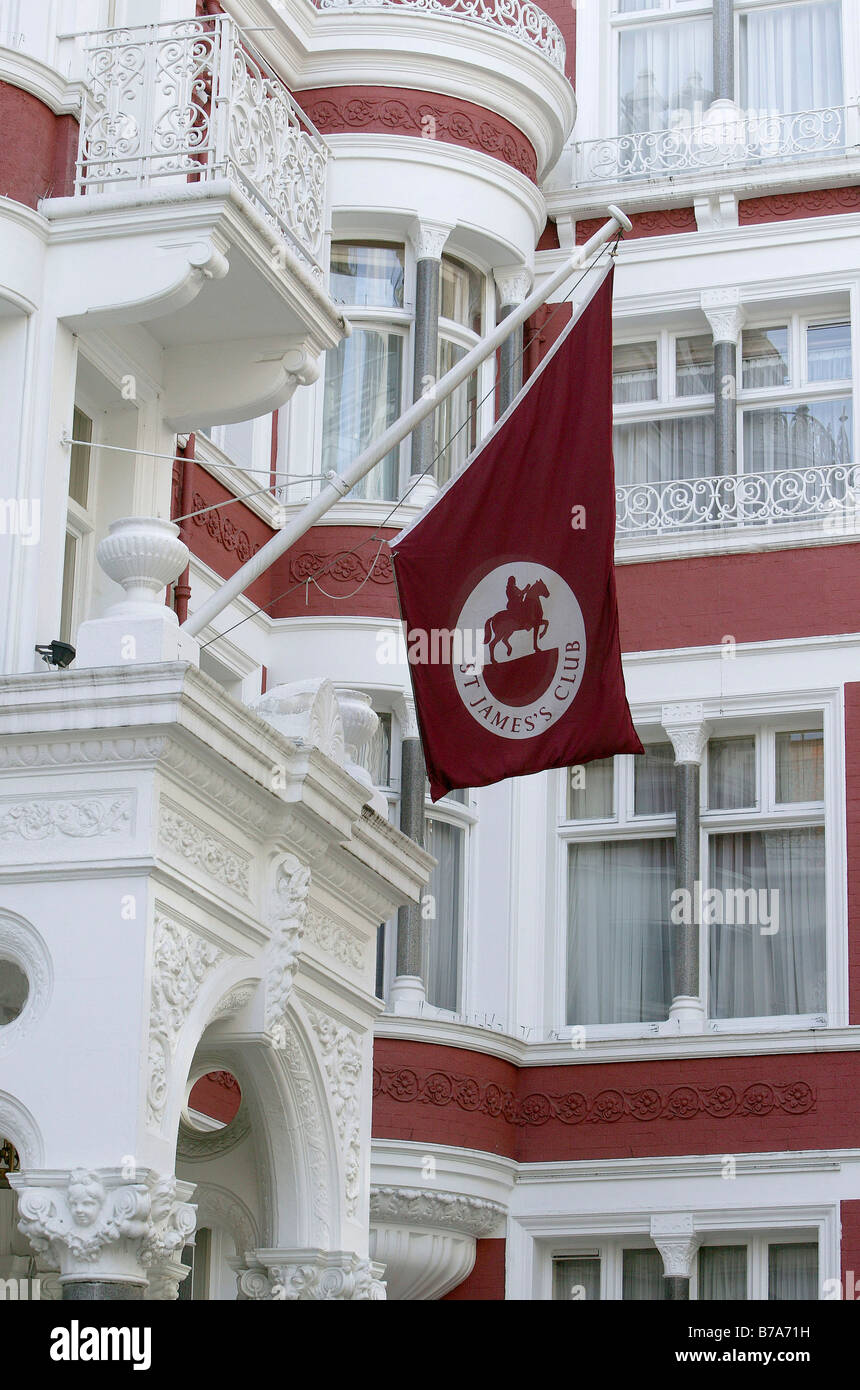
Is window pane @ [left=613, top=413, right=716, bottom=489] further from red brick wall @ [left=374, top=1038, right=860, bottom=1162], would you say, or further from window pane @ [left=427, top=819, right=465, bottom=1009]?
red brick wall @ [left=374, top=1038, right=860, bottom=1162]

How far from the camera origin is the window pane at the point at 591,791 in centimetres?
1998

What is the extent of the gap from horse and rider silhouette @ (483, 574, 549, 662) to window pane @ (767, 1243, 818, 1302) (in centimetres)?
795

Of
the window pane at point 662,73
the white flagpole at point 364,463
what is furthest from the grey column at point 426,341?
the white flagpole at point 364,463

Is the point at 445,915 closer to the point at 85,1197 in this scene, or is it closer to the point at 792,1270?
the point at 792,1270

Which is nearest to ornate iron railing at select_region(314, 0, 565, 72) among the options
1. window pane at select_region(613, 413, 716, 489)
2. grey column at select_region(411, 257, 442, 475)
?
grey column at select_region(411, 257, 442, 475)

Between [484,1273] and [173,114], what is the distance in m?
9.67

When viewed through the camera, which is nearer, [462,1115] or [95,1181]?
[95,1181]

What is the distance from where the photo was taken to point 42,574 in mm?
11367

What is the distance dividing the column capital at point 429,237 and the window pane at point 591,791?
4.22 meters

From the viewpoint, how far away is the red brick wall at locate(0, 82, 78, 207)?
11.8 m
